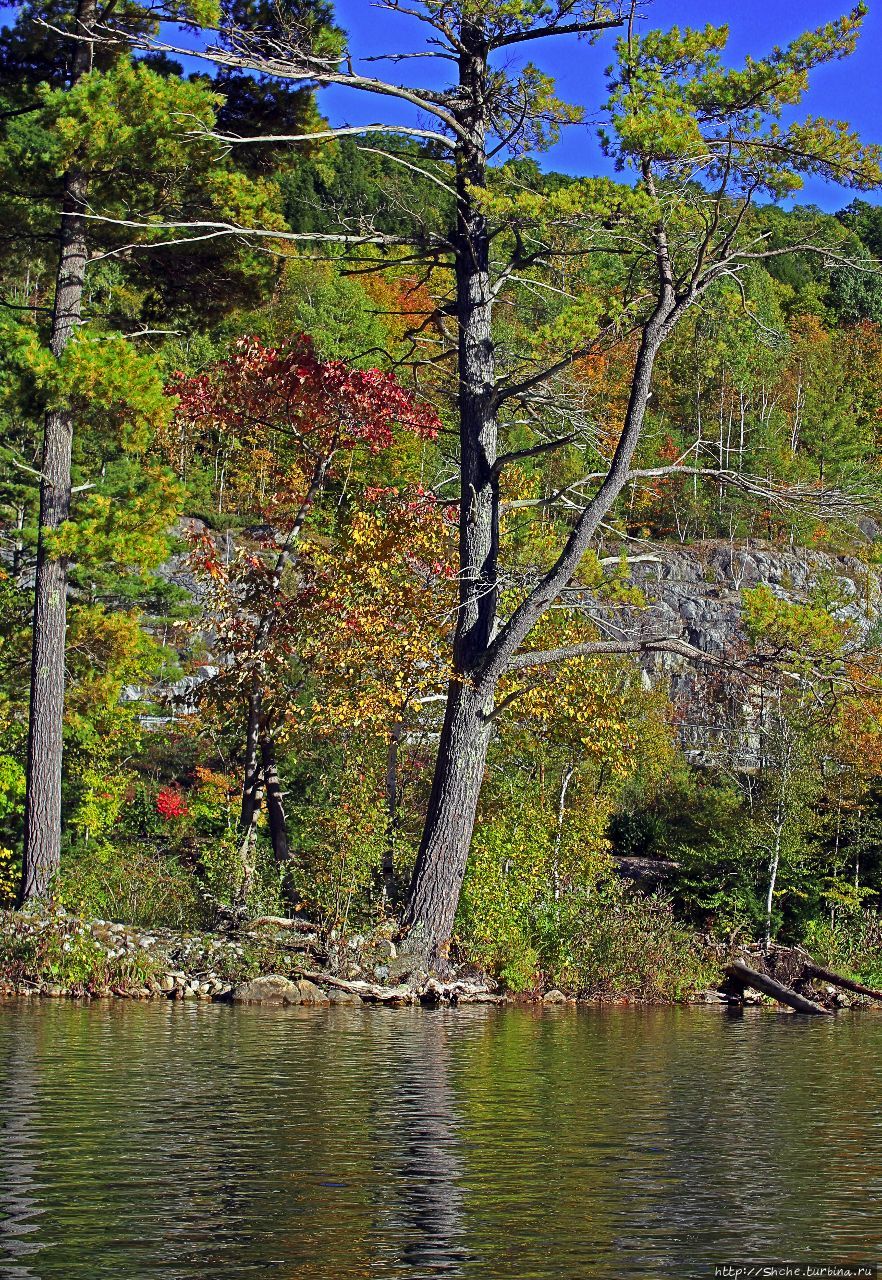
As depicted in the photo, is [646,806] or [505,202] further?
[646,806]

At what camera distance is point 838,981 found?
17422 millimetres

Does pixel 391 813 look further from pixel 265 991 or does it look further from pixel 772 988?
pixel 772 988

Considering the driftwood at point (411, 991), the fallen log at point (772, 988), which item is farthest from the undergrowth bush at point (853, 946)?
the driftwood at point (411, 991)

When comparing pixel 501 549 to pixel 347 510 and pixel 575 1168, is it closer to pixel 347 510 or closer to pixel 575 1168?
pixel 347 510

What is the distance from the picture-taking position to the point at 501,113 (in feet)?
55.3

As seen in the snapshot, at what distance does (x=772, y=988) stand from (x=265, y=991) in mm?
A: 6567

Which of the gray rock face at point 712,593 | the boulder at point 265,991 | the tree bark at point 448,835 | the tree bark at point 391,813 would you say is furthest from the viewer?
the gray rock face at point 712,593

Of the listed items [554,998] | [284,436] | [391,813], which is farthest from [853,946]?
[284,436]

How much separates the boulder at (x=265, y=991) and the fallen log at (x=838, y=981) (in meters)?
6.82

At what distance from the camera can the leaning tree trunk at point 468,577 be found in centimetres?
1575

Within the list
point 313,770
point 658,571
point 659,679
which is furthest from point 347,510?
point 658,571

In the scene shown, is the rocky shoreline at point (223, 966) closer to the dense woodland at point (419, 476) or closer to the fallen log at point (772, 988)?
the dense woodland at point (419, 476)

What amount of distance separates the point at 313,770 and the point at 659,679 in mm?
11372

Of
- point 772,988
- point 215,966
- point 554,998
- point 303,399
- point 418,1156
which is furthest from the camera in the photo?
point 303,399
